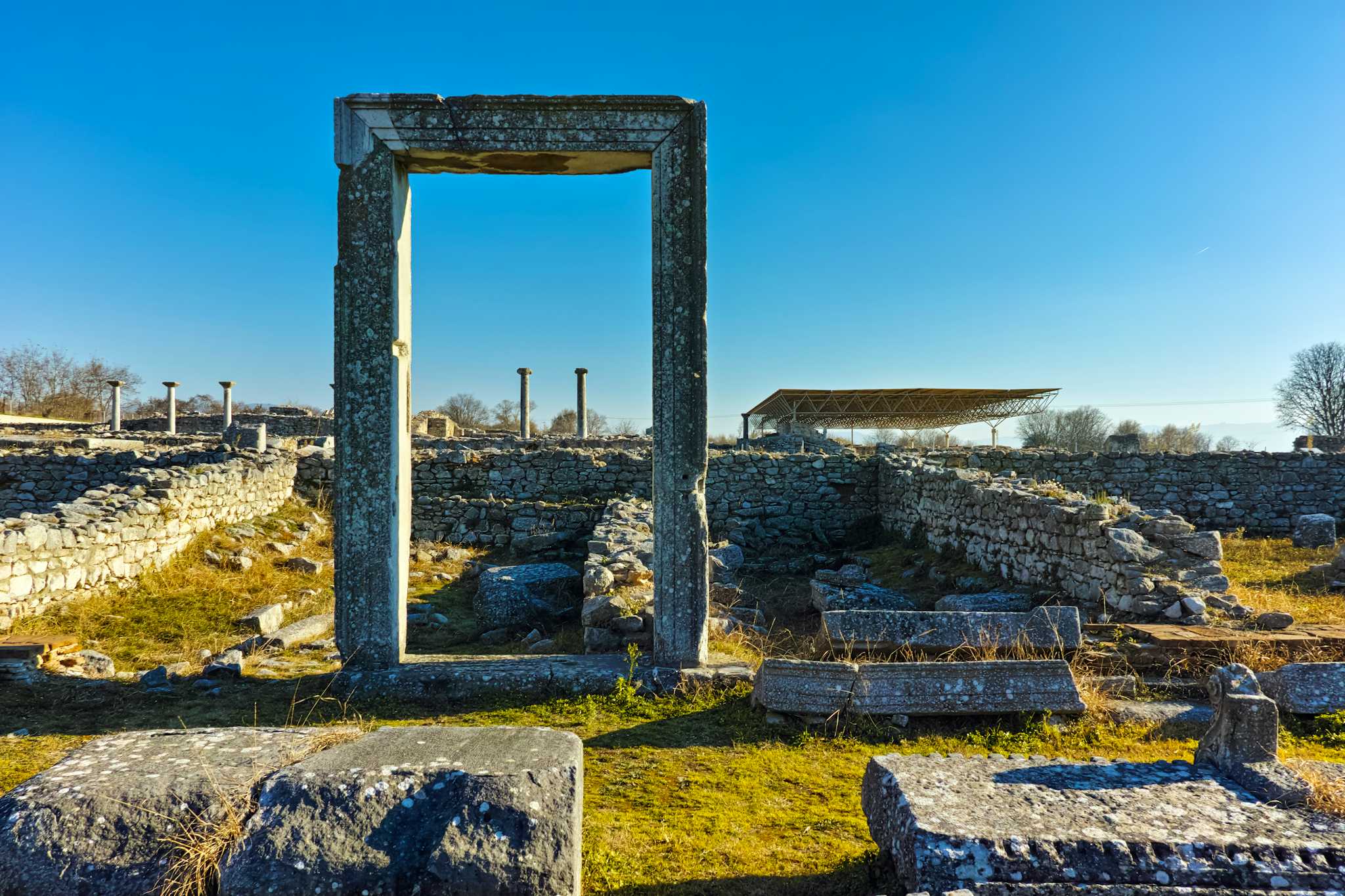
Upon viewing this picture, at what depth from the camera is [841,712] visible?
4414mm

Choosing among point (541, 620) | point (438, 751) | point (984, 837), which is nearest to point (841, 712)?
point (984, 837)

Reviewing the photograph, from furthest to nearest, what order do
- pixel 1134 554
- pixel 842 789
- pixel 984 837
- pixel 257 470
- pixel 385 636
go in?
pixel 257 470
pixel 1134 554
pixel 385 636
pixel 842 789
pixel 984 837

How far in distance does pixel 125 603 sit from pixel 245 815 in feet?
23.6

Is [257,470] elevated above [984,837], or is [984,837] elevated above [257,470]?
[257,470]

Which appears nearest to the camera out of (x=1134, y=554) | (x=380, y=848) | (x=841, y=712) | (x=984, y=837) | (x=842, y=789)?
(x=380, y=848)

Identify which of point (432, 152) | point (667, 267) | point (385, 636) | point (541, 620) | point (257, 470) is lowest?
point (541, 620)

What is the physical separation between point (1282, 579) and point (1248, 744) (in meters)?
8.30

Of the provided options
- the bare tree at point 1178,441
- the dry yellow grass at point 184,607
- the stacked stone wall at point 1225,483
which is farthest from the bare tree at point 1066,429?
the dry yellow grass at point 184,607

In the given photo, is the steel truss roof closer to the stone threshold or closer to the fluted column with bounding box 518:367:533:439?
the fluted column with bounding box 518:367:533:439

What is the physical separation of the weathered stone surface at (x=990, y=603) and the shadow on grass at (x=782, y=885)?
541 cm

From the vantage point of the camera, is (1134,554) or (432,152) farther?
(1134,554)

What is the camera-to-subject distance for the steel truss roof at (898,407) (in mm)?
24234

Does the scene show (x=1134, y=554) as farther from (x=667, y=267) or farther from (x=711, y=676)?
(x=667, y=267)

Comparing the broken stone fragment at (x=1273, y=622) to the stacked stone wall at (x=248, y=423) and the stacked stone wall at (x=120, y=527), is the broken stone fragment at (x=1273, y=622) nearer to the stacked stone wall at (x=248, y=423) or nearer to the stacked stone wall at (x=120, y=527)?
the stacked stone wall at (x=120, y=527)
